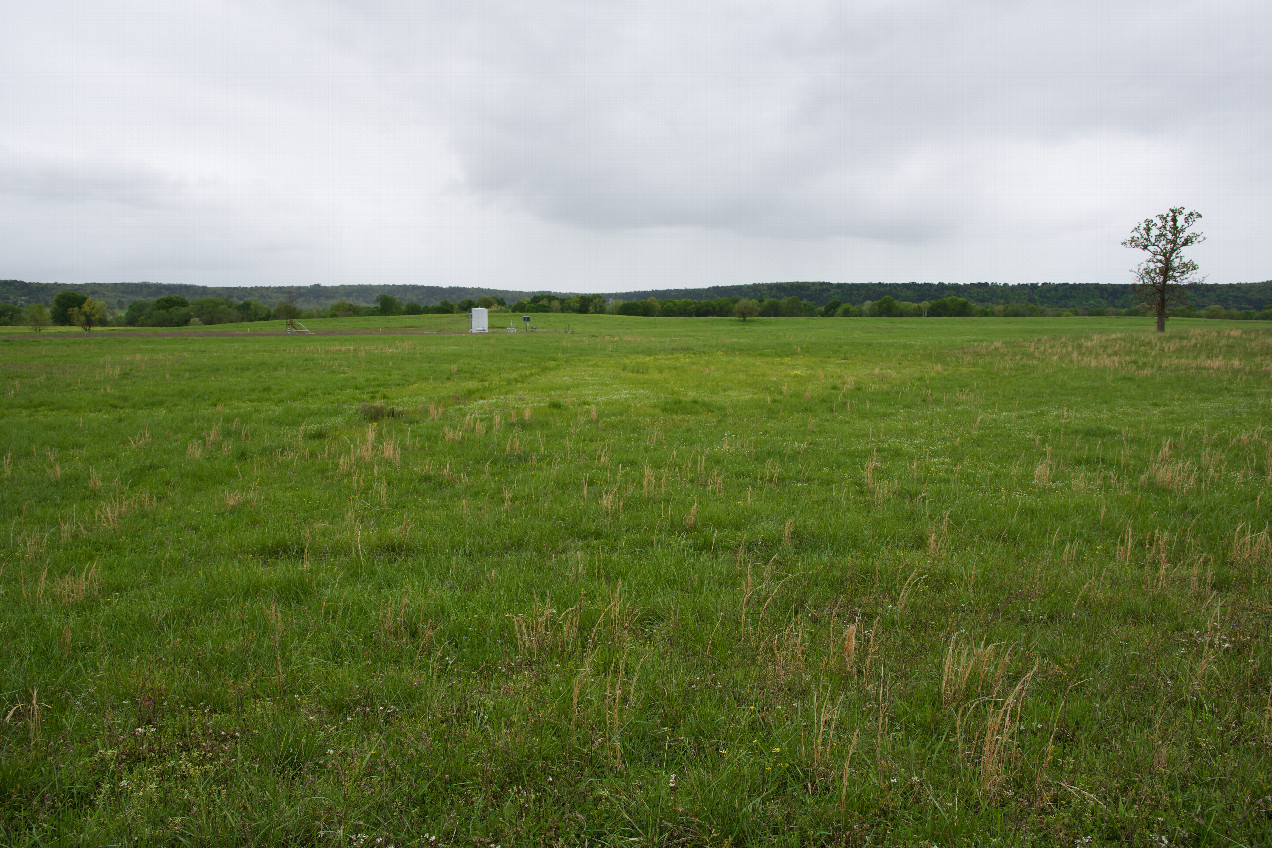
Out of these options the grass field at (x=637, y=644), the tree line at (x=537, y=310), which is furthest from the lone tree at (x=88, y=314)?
the grass field at (x=637, y=644)

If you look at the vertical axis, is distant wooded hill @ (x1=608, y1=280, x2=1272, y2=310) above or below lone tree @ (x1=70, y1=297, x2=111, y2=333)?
above

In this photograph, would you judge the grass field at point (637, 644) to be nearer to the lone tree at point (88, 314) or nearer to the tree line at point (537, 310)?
the tree line at point (537, 310)

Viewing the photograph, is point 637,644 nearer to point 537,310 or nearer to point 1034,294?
point 537,310

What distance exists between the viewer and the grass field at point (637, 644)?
3.37m

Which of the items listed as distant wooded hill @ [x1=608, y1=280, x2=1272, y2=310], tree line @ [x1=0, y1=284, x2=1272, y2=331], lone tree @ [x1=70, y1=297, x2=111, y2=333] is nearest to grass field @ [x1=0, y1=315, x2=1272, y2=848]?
tree line @ [x1=0, y1=284, x2=1272, y2=331]

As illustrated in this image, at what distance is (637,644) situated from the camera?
504 cm

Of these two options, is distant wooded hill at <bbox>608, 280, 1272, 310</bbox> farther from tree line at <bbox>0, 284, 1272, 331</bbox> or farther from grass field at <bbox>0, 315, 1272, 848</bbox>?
grass field at <bbox>0, 315, 1272, 848</bbox>

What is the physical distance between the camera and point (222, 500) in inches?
363

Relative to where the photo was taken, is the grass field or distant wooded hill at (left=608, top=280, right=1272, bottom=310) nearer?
the grass field

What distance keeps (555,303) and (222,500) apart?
5060 inches

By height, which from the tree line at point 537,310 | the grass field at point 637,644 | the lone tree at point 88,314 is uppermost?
the tree line at point 537,310

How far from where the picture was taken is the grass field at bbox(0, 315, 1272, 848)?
3.37 m

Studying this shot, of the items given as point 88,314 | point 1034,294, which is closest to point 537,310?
point 88,314

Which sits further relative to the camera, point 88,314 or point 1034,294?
point 1034,294
